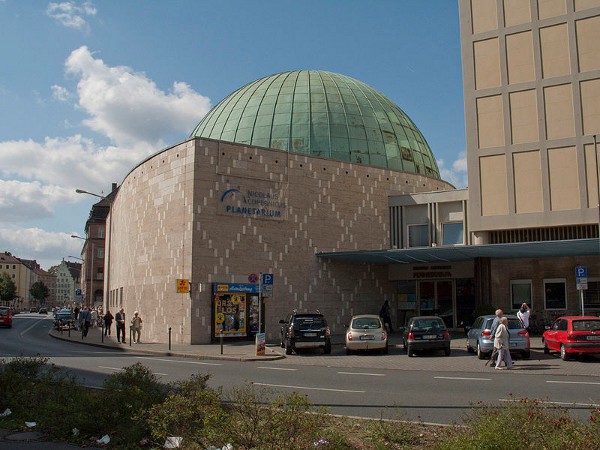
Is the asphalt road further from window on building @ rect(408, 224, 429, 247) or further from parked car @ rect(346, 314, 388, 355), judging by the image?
window on building @ rect(408, 224, 429, 247)

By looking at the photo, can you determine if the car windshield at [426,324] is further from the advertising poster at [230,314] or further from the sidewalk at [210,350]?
the advertising poster at [230,314]

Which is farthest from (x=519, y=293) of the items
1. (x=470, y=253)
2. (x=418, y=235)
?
(x=418, y=235)

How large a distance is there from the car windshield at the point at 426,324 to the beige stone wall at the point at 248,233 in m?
9.75

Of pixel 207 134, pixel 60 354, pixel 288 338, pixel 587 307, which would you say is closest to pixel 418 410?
pixel 288 338

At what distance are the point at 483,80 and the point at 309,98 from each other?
12.9 m

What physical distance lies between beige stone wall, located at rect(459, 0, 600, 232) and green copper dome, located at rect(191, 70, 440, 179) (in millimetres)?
9222

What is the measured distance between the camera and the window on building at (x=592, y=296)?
30.0 m

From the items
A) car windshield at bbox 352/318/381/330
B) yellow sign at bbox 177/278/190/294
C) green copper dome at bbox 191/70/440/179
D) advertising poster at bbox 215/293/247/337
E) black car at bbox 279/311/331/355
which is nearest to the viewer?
car windshield at bbox 352/318/381/330

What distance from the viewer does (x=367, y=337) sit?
2303cm

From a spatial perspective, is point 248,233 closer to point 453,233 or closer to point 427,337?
point 427,337

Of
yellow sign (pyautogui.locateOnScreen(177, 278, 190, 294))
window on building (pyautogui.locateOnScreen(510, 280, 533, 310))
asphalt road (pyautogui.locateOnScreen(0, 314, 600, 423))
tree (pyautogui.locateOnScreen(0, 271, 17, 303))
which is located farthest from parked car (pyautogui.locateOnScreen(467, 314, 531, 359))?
tree (pyautogui.locateOnScreen(0, 271, 17, 303))

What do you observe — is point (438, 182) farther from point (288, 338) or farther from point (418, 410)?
point (418, 410)

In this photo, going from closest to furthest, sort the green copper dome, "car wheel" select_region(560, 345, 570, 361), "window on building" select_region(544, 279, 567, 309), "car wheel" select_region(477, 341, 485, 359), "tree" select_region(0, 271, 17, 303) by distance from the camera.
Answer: "car wheel" select_region(560, 345, 570, 361) < "car wheel" select_region(477, 341, 485, 359) < "window on building" select_region(544, 279, 567, 309) < the green copper dome < "tree" select_region(0, 271, 17, 303)

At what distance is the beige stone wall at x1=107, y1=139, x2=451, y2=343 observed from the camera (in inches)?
1128
